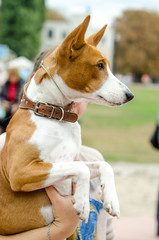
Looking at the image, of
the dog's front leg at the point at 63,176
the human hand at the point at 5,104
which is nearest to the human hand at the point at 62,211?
the dog's front leg at the point at 63,176

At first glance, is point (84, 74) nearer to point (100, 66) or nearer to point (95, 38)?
point (100, 66)

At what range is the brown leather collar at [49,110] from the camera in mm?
1931

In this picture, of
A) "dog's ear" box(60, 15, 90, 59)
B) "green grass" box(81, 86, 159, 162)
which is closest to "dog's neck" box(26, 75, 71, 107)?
"dog's ear" box(60, 15, 90, 59)

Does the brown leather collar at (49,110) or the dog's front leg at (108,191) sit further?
the brown leather collar at (49,110)

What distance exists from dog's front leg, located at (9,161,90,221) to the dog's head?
325 millimetres

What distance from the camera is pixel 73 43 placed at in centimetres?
184

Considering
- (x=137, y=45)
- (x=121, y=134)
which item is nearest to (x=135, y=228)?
(x=121, y=134)

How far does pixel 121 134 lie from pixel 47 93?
1358cm

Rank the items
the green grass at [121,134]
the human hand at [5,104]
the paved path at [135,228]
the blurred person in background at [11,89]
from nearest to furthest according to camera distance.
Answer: the paved path at [135,228]
the human hand at [5,104]
the blurred person in background at [11,89]
the green grass at [121,134]

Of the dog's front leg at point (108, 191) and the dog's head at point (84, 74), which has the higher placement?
the dog's head at point (84, 74)

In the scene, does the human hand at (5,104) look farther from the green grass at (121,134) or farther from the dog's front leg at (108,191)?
the dog's front leg at (108,191)

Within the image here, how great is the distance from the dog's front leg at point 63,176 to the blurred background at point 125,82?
3.09ft

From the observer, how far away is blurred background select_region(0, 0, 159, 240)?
750 centimetres

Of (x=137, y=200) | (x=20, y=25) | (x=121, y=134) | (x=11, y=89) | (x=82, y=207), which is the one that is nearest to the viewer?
(x=82, y=207)
